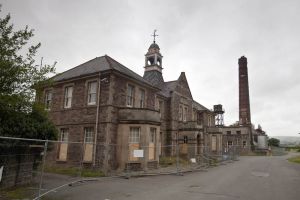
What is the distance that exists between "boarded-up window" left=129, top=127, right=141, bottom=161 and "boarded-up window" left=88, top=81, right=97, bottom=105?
12.2 feet

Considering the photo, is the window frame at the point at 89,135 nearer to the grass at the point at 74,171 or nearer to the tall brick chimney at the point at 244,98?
the grass at the point at 74,171

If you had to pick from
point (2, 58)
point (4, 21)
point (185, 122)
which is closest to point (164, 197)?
point (2, 58)

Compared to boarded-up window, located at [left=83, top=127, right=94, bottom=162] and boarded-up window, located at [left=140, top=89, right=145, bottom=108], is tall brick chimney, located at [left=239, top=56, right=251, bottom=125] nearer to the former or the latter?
boarded-up window, located at [left=140, top=89, right=145, bottom=108]

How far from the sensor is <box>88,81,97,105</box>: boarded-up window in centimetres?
1988

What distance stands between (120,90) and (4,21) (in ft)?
33.6

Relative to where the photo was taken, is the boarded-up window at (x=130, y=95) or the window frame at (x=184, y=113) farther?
the window frame at (x=184, y=113)

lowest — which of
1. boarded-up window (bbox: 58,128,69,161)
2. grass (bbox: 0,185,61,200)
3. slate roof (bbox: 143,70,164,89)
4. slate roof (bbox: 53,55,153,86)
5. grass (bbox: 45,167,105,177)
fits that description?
grass (bbox: 45,167,105,177)

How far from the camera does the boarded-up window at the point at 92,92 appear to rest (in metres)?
19.9

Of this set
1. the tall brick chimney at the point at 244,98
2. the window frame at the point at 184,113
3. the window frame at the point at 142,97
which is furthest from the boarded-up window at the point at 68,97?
the tall brick chimney at the point at 244,98

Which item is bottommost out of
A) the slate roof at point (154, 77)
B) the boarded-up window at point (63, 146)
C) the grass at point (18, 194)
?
the grass at point (18, 194)

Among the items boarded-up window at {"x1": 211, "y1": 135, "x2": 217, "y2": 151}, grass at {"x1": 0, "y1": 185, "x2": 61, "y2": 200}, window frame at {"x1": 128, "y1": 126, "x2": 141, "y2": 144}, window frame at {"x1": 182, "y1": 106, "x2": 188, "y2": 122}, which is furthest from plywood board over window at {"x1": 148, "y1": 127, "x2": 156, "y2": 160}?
boarded-up window at {"x1": 211, "y1": 135, "x2": 217, "y2": 151}

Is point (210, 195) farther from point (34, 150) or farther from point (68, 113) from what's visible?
point (68, 113)

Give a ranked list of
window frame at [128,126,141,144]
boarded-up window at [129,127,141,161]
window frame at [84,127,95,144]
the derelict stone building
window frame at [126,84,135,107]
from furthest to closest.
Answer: window frame at [126,84,135,107], window frame at [84,127,95,144], window frame at [128,126,141,144], boarded-up window at [129,127,141,161], the derelict stone building

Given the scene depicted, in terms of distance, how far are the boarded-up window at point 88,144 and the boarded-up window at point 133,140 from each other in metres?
2.81
